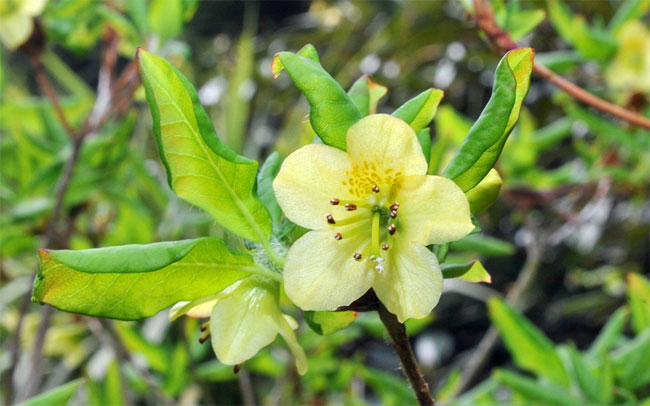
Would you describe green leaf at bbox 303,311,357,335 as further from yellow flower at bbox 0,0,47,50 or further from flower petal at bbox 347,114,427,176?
yellow flower at bbox 0,0,47,50

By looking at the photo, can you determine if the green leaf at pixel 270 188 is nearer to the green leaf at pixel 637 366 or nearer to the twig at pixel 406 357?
the twig at pixel 406 357

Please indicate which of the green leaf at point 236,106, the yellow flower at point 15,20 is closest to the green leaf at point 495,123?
the yellow flower at point 15,20

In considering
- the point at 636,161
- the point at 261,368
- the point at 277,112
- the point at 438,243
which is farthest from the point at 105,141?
the point at 277,112

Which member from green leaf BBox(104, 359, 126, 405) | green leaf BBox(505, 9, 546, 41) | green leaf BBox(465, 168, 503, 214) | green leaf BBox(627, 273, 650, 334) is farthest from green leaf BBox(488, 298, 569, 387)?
green leaf BBox(104, 359, 126, 405)

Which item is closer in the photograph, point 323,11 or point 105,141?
point 105,141

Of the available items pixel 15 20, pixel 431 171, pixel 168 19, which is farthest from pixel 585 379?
pixel 15 20

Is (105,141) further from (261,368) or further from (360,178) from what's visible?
(360,178)
